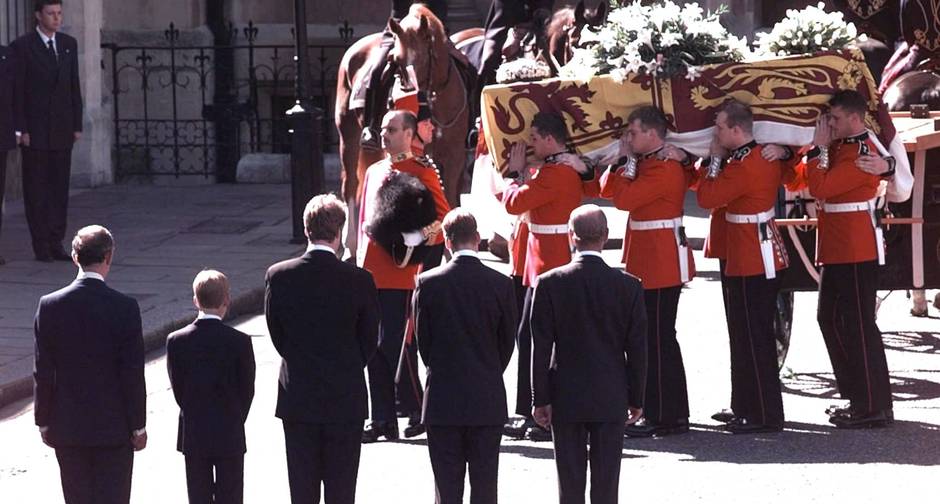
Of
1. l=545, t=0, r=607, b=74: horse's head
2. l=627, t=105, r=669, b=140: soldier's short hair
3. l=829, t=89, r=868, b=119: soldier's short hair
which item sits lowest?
l=627, t=105, r=669, b=140: soldier's short hair

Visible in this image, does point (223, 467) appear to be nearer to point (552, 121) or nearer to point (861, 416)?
point (552, 121)

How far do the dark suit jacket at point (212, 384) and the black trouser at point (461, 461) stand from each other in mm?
838

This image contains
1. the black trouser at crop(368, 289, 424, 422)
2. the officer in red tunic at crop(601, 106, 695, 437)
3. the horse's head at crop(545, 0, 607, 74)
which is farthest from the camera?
the horse's head at crop(545, 0, 607, 74)

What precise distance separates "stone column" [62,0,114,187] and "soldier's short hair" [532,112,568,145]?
11.6 m

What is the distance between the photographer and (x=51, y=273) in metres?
14.9

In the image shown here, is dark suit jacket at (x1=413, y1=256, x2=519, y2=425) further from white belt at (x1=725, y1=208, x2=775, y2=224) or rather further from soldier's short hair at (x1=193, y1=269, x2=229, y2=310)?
white belt at (x1=725, y1=208, x2=775, y2=224)

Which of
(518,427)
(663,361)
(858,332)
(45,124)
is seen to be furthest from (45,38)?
(858,332)

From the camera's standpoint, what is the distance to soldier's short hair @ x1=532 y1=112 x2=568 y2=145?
31.8ft

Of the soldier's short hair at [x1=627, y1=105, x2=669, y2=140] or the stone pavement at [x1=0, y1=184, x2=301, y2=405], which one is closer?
the soldier's short hair at [x1=627, y1=105, x2=669, y2=140]

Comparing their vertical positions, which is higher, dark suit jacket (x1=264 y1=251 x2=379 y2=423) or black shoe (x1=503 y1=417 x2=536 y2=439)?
dark suit jacket (x1=264 y1=251 x2=379 y2=423)

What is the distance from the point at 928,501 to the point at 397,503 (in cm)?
242

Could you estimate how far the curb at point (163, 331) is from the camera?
36.1ft

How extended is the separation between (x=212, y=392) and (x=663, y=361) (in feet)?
10.2

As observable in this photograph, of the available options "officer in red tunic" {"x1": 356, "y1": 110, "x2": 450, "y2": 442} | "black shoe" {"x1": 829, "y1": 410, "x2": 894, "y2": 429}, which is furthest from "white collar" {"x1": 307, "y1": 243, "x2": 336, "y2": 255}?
"black shoe" {"x1": 829, "y1": 410, "x2": 894, "y2": 429}
